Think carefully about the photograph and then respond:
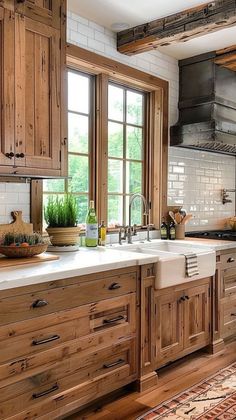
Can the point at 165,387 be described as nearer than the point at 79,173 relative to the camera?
Yes

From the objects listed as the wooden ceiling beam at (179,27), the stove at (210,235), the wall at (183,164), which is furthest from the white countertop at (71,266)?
the wooden ceiling beam at (179,27)

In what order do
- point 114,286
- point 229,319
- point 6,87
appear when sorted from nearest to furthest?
point 6,87 < point 114,286 < point 229,319

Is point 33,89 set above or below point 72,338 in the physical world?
above

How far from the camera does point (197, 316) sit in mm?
3301

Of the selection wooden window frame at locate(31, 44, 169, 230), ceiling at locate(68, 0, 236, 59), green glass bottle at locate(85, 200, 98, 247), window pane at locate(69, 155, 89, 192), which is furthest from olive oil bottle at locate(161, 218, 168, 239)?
ceiling at locate(68, 0, 236, 59)

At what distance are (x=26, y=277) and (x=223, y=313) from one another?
7.07 ft

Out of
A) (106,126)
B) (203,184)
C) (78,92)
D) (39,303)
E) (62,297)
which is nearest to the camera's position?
(39,303)

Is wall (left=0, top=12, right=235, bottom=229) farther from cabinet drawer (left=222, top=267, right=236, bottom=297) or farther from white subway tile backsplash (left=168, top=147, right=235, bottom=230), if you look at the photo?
cabinet drawer (left=222, top=267, right=236, bottom=297)

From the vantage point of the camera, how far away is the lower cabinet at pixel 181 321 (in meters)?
2.92

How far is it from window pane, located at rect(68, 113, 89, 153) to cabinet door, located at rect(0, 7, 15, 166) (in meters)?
1.00

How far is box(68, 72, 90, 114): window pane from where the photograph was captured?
338 centimetres

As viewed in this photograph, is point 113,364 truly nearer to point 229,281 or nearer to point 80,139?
point 229,281

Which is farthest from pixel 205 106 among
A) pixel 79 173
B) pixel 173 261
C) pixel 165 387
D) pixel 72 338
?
pixel 72 338

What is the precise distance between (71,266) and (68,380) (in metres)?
0.62
